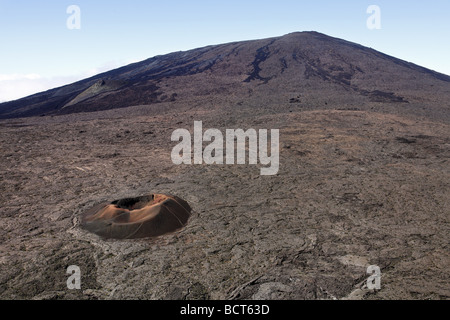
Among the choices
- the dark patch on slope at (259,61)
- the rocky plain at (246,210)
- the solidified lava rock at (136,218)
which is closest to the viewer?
the rocky plain at (246,210)

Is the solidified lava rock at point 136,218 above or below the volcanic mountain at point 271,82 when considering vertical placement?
below

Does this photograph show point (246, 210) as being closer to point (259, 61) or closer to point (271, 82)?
point (271, 82)

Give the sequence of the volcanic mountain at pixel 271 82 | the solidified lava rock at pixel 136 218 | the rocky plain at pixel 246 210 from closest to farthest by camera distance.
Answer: the rocky plain at pixel 246 210
the solidified lava rock at pixel 136 218
the volcanic mountain at pixel 271 82

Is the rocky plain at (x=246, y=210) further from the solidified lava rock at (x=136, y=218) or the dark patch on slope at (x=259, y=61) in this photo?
the dark patch on slope at (x=259, y=61)

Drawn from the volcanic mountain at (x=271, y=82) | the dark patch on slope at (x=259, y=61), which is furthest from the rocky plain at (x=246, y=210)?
the dark patch on slope at (x=259, y=61)

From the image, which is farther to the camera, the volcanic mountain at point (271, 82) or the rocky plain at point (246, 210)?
the volcanic mountain at point (271, 82)

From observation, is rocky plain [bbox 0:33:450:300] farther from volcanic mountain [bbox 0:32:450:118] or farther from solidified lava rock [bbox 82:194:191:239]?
volcanic mountain [bbox 0:32:450:118]

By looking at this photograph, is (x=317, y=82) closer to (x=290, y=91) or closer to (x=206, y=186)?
(x=290, y=91)
